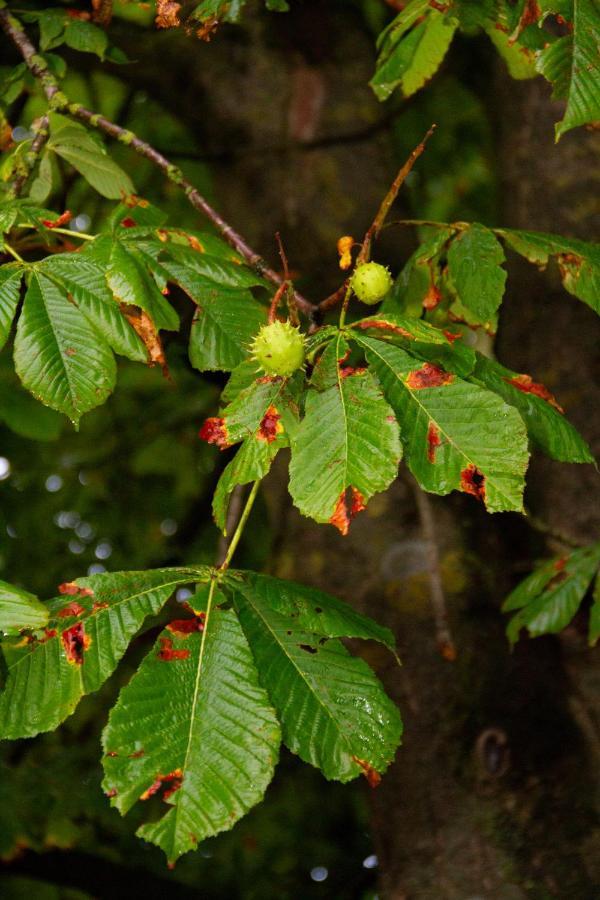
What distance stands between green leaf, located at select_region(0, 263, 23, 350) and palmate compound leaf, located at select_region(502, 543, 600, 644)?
97cm

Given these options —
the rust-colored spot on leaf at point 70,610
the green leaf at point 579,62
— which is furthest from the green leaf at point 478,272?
the rust-colored spot on leaf at point 70,610

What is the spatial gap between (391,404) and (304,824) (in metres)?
2.78

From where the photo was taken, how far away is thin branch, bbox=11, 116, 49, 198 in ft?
4.12

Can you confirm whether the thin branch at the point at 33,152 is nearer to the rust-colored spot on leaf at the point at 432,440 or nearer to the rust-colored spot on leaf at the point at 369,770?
the rust-colored spot on leaf at the point at 432,440

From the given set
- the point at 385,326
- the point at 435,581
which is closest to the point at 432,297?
the point at 385,326

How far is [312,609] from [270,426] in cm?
21

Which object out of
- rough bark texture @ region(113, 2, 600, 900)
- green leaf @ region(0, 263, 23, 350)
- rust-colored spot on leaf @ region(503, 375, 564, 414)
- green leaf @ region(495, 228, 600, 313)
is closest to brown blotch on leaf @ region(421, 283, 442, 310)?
green leaf @ region(495, 228, 600, 313)

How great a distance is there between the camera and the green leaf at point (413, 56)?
1520 millimetres

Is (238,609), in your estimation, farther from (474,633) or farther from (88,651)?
(474,633)

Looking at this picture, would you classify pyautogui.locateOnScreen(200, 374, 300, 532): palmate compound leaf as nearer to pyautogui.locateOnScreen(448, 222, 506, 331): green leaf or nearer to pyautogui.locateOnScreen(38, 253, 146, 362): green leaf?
pyautogui.locateOnScreen(38, 253, 146, 362): green leaf

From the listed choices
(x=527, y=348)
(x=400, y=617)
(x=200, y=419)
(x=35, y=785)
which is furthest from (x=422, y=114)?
(x=35, y=785)

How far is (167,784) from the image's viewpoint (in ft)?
3.01

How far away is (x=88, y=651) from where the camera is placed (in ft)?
3.38

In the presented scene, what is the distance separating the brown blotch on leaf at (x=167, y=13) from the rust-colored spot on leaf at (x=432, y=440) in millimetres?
718
